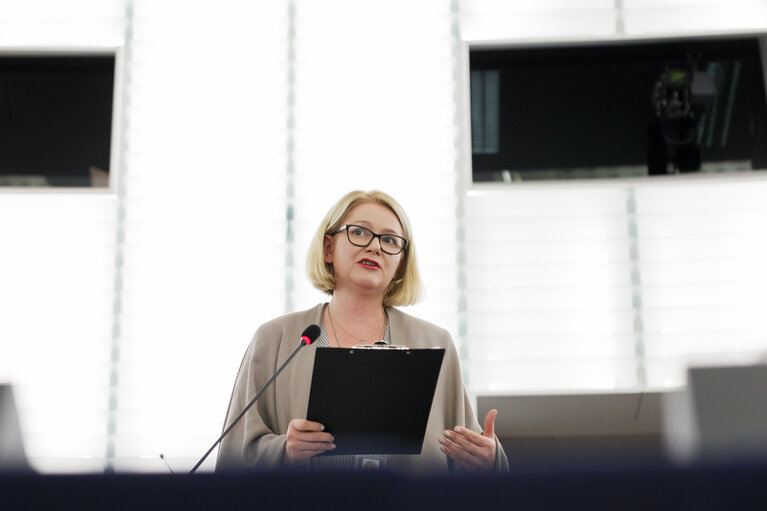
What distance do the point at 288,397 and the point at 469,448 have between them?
0.50 metres

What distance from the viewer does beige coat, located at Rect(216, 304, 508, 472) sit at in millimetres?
2111

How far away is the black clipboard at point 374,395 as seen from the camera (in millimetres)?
1820

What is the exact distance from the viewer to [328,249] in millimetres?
2486

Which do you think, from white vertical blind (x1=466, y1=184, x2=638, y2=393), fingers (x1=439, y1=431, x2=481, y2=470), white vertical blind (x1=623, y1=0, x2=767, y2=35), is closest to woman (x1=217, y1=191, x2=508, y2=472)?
fingers (x1=439, y1=431, x2=481, y2=470)

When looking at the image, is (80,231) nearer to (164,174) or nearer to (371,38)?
(164,174)

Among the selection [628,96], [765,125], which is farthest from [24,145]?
[765,125]

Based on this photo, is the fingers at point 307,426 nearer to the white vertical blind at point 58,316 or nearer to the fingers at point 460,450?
the fingers at point 460,450

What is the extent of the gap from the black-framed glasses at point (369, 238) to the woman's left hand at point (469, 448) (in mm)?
598

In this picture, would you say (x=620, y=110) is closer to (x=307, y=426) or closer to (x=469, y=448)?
(x=469, y=448)

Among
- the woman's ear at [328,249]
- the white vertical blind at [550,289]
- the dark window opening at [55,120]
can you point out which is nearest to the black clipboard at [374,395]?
the woman's ear at [328,249]

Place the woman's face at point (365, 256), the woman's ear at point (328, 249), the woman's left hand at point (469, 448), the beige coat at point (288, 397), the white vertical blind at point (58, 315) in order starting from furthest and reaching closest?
the white vertical blind at point (58, 315) → the woman's ear at point (328, 249) → the woman's face at point (365, 256) → the beige coat at point (288, 397) → the woman's left hand at point (469, 448)

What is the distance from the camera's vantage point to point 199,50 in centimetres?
404

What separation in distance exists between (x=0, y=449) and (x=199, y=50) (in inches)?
112

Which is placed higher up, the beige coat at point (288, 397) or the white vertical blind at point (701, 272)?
the white vertical blind at point (701, 272)
